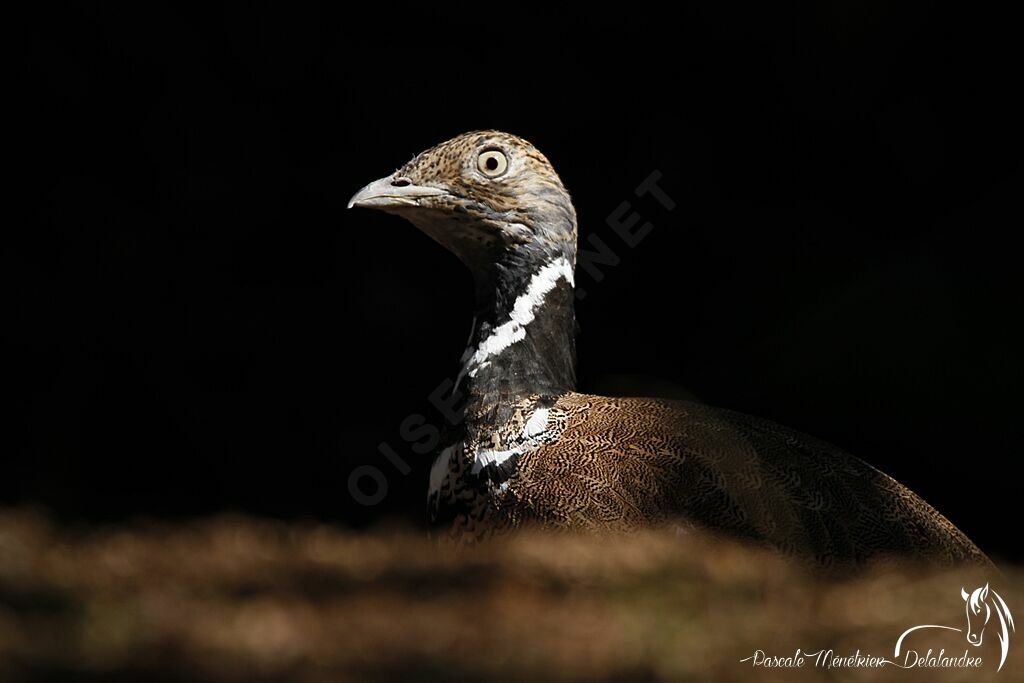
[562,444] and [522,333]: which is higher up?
[522,333]

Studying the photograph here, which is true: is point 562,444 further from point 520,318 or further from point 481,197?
point 481,197

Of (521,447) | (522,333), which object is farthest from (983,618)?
(522,333)

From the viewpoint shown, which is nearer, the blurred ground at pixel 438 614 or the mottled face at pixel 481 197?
the blurred ground at pixel 438 614

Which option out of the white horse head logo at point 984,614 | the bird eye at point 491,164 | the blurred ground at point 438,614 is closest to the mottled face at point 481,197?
the bird eye at point 491,164

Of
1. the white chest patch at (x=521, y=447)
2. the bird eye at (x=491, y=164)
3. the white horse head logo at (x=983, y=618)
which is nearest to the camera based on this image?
the white horse head logo at (x=983, y=618)

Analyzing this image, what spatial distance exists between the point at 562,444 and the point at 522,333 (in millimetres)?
645

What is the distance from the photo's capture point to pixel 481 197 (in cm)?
485

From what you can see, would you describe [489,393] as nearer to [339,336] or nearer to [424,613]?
[424,613]

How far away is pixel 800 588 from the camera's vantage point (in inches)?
107

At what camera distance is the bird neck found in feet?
15.3

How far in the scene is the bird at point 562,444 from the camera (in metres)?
4.00

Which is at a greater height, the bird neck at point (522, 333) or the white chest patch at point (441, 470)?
the bird neck at point (522, 333)

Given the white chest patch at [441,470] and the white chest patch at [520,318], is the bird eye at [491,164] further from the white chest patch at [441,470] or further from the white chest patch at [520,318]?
the white chest patch at [441,470]

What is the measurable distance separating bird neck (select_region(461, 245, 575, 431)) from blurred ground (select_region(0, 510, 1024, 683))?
1.61 m
